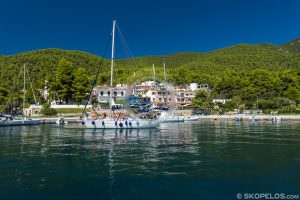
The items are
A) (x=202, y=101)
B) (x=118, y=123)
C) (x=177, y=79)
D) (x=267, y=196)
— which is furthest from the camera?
(x=177, y=79)

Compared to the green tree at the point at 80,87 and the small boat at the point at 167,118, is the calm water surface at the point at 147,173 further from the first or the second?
the green tree at the point at 80,87

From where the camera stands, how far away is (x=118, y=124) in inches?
1992

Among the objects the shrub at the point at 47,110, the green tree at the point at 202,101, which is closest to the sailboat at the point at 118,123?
the shrub at the point at 47,110

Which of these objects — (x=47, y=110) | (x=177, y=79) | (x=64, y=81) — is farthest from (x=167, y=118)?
(x=177, y=79)

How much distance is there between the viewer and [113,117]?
52031mm

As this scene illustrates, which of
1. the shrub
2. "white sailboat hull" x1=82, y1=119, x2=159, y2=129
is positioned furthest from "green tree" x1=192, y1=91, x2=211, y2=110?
"white sailboat hull" x1=82, y1=119, x2=159, y2=129

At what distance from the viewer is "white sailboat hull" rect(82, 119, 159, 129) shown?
1989 inches

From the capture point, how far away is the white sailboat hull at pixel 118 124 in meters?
50.5

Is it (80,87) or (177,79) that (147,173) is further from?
(177,79)

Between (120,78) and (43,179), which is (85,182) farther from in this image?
(120,78)

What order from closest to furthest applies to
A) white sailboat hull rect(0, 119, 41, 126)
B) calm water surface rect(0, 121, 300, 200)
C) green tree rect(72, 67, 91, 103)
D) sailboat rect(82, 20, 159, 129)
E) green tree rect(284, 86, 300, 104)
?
calm water surface rect(0, 121, 300, 200), sailboat rect(82, 20, 159, 129), white sailboat hull rect(0, 119, 41, 126), green tree rect(72, 67, 91, 103), green tree rect(284, 86, 300, 104)

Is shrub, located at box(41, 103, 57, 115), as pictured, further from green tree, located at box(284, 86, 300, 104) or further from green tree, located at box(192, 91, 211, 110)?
green tree, located at box(284, 86, 300, 104)

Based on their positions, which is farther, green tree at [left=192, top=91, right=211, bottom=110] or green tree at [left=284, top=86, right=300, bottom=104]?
green tree at [left=192, top=91, right=211, bottom=110]

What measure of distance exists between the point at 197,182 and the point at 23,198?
8.53m
